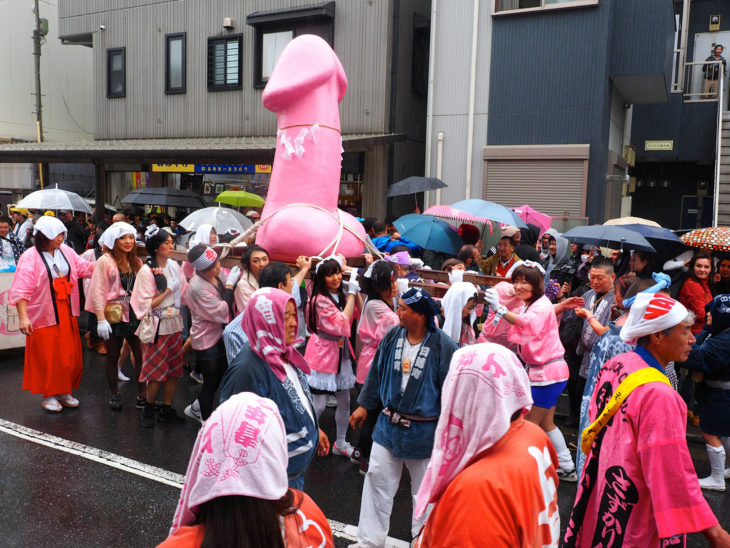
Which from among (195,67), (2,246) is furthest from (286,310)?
(195,67)

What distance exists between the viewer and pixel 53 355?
5969 millimetres

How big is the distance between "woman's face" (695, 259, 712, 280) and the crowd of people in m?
0.02

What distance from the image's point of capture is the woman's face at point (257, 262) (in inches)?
218

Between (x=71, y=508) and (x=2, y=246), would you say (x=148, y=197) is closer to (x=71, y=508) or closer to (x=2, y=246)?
(x=2, y=246)

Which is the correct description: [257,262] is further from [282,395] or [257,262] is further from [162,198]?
[162,198]

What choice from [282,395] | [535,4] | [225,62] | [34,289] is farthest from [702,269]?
[225,62]

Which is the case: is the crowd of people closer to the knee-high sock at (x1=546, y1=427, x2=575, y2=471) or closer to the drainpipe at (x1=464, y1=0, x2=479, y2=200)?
the knee-high sock at (x1=546, y1=427, x2=575, y2=471)

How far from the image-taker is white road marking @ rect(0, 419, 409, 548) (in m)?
3.98

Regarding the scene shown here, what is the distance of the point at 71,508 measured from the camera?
4133 millimetres

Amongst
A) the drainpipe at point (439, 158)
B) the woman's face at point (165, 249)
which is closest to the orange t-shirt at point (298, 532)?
the woman's face at point (165, 249)

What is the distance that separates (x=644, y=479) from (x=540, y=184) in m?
10.4

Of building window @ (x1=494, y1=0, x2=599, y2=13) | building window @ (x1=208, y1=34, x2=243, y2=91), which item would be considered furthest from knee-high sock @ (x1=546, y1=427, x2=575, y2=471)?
building window @ (x1=208, y1=34, x2=243, y2=91)

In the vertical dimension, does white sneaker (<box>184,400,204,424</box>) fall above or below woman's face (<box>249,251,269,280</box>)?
below

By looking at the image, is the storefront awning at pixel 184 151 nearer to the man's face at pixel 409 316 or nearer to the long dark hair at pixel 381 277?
the long dark hair at pixel 381 277
